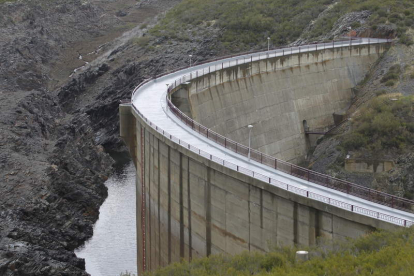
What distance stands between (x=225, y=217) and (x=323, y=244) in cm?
596

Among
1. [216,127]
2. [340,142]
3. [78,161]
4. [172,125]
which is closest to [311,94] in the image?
[340,142]

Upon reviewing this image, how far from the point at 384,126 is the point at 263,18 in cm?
4561

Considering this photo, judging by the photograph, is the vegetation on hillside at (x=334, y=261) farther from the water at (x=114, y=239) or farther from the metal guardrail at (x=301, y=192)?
the water at (x=114, y=239)

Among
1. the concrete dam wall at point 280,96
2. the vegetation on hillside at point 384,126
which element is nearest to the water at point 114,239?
the concrete dam wall at point 280,96

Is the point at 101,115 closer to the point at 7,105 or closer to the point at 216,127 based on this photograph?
the point at 7,105

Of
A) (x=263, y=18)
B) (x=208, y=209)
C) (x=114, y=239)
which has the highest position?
(x=263, y=18)

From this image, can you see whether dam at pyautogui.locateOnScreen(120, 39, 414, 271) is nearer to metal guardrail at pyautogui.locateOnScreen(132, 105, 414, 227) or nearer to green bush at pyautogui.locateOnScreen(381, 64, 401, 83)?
metal guardrail at pyautogui.locateOnScreen(132, 105, 414, 227)

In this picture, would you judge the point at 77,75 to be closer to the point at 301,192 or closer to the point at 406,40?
the point at 406,40

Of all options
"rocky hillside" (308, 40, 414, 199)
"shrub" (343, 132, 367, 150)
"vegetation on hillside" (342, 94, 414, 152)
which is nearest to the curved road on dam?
"rocky hillside" (308, 40, 414, 199)

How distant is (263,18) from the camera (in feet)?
317

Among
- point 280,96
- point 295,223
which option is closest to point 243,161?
point 295,223

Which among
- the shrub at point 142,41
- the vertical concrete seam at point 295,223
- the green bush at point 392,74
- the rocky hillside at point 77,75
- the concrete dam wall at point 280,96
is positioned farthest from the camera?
the shrub at point 142,41

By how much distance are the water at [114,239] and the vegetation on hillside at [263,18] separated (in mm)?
31063

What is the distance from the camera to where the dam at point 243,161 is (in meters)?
27.2
